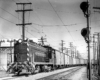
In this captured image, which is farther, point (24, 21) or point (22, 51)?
point (24, 21)

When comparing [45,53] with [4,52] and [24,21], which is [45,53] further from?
[4,52]

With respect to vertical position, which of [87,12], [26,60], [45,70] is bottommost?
[45,70]

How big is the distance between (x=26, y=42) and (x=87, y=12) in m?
14.8

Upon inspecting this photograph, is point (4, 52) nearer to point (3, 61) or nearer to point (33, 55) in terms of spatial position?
point (3, 61)

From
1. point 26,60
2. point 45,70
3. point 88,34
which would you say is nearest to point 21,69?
point 26,60

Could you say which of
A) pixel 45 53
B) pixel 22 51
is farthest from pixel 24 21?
pixel 22 51

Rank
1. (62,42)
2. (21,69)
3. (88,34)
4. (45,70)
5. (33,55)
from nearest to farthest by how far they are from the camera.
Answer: (88,34) < (21,69) < (33,55) < (45,70) < (62,42)

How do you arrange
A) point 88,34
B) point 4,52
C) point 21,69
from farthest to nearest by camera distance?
1. point 4,52
2. point 21,69
3. point 88,34

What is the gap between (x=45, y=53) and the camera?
3556cm

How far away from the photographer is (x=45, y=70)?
33.9m

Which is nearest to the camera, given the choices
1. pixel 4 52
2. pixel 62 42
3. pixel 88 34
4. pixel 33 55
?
pixel 88 34

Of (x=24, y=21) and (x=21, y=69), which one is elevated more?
(x=24, y=21)

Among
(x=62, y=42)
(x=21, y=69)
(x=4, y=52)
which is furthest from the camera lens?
(x=62, y=42)

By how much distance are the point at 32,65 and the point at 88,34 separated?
46.1 feet
